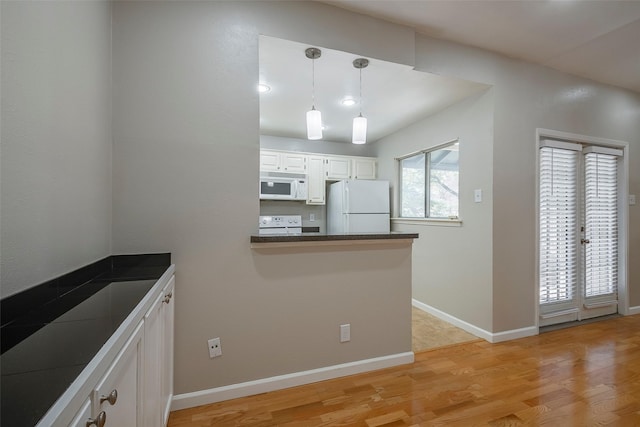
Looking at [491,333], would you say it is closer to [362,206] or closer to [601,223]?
[601,223]

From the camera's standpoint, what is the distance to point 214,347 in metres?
1.80

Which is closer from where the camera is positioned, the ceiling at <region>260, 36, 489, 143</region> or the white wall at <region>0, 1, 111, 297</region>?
the white wall at <region>0, 1, 111, 297</region>

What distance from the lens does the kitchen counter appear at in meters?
1.88

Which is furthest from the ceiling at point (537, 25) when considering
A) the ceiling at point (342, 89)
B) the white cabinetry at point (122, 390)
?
the white cabinetry at point (122, 390)

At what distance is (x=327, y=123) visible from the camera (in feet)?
13.3

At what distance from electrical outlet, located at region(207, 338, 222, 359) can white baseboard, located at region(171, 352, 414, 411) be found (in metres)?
0.22

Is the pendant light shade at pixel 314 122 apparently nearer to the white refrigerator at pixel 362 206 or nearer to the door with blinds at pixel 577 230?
the white refrigerator at pixel 362 206

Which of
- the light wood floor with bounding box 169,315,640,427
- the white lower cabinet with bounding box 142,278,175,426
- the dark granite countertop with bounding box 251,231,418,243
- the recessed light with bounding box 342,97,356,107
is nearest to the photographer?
the white lower cabinet with bounding box 142,278,175,426

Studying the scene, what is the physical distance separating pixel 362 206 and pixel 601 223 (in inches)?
109

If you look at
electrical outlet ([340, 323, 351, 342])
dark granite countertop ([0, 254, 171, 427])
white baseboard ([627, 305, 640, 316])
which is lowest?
white baseboard ([627, 305, 640, 316])

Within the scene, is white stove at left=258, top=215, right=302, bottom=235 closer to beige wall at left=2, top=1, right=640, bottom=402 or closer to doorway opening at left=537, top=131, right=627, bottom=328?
beige wall at left=2, top=1, right=640, bottom=402

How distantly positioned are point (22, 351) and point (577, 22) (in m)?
3.59

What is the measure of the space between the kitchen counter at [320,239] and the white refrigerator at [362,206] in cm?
184

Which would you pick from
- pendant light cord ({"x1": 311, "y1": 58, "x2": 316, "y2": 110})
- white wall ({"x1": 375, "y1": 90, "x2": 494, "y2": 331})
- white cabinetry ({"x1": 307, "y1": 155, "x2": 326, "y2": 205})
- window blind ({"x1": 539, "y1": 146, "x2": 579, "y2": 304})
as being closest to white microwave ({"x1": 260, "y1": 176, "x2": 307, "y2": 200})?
white cabinetry ({"x1": 307, "y1": 155, "x2": 326, "y2": 205})
